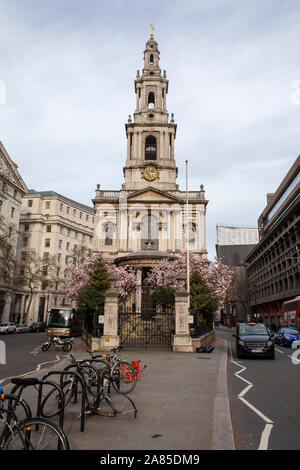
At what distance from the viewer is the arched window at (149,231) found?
49494mm

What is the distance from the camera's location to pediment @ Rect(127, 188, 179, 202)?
5106 cm

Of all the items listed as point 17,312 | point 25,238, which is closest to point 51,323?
point 17,312

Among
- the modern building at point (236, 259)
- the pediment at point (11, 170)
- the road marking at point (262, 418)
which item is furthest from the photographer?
the modern building at point (236, 259)

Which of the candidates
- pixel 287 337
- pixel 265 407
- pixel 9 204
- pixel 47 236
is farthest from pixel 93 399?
pixel 47 236

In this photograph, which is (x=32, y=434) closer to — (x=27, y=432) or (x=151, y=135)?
(x=27, y=432)

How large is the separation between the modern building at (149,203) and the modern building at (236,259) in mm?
30477

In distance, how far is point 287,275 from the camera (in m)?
49.1

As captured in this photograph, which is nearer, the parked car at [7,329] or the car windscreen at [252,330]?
the car windscreen at [252,330]

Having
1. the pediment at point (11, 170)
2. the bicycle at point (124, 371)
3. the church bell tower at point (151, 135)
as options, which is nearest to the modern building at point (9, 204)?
the pediment at point (11, 170)

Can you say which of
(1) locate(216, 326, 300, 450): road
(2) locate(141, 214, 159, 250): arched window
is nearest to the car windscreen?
(1) locate(216, 326, 300, 450): road

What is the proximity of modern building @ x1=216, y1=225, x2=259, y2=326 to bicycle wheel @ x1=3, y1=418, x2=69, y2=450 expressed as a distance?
2898 inches

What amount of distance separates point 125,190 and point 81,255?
12652 millimetres

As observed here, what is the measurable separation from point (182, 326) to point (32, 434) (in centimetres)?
1534

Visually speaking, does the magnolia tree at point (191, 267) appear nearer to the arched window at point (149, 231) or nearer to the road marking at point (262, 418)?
the arched window at point (149, 231)
